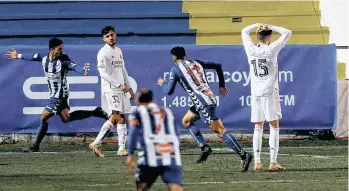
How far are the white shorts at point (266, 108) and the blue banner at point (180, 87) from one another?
627 centimetres

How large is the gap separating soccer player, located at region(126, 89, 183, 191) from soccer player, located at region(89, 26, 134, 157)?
8314mm

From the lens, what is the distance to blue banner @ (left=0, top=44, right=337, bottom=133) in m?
21.4

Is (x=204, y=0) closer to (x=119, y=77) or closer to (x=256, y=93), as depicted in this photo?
(x=119, y=77)

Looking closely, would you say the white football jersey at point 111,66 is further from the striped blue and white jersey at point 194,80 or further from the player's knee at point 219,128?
the player's knee at point 219,128

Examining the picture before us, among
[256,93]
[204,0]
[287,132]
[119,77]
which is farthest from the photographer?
[204,0]

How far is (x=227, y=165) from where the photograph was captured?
16.3 meters

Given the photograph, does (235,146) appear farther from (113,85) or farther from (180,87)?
(180,87)

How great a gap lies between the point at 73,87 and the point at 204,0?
6.67m

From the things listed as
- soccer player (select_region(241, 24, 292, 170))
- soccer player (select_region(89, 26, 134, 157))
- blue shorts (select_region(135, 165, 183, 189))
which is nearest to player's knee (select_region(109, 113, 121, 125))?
soccer player (select_region(89, 26, 134, 157))

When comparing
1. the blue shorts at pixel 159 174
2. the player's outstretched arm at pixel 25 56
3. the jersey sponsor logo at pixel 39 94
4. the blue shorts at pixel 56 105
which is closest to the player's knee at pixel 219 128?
the blue shorts at pixel 56 105

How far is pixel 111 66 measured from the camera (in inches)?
720

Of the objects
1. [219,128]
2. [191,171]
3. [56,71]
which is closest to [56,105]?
[56,71]

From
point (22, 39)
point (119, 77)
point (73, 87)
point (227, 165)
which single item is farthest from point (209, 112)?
point (22, 39)

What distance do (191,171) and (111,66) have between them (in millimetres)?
3627
